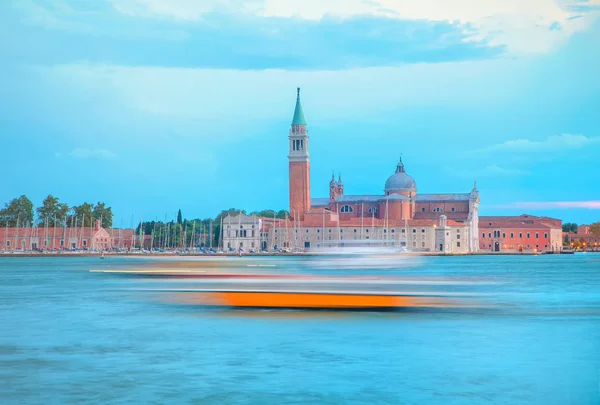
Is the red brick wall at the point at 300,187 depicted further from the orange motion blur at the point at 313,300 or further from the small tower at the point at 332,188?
the orange motion blur at the point at 313,300

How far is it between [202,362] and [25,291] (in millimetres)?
19124

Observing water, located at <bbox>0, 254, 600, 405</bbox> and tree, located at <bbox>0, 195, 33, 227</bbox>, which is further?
tree, located at <bbox>0, 195, 33, 227</bbox>

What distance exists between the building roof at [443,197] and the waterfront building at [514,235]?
9.06m

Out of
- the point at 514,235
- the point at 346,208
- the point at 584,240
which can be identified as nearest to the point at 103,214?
the point at 346,208

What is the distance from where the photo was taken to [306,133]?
113 meters

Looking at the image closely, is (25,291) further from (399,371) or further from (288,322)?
(399,371)

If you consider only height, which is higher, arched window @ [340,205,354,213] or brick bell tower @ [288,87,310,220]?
brick bell tower @ [288,87,310,220]

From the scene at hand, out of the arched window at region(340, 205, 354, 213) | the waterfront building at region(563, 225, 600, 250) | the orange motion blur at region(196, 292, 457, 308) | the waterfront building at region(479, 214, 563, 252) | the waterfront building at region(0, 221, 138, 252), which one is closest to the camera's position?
the orange motion blur at region(196, 292, 457, 308)

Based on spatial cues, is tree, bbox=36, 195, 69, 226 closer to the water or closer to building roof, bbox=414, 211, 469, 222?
building roof, bbox=414, 211, 469, 222

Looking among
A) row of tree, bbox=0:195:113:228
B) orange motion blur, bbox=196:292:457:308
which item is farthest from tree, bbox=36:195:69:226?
orange motion blur, bbox=196:292:457:308

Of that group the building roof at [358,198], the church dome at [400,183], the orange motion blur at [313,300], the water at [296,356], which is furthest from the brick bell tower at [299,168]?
the water at [296,356]

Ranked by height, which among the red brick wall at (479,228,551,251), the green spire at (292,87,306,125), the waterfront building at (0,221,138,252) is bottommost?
the waterfront building at (0,221,138,252)

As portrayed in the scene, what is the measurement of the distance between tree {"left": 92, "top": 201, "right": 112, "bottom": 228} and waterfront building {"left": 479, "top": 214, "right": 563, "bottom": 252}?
167 ft

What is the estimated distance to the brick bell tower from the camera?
4424 inches
